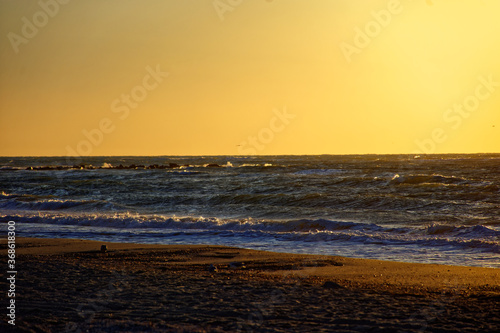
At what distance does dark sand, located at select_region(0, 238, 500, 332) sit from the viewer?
5.94 m

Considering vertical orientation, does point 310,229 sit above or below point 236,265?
below

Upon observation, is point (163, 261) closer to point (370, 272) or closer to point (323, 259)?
point (323, 259)

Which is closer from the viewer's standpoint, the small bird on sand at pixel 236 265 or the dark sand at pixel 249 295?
the dark sand at pixel 249 295

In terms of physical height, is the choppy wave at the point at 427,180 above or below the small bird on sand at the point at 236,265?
above

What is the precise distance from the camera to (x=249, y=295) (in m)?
7.42

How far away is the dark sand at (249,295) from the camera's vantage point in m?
5.94

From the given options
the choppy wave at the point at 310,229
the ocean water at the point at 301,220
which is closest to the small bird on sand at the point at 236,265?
the ocean water at the point at 301,220

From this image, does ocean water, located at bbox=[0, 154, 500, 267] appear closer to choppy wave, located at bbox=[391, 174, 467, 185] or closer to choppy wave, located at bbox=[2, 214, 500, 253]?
choppy wave, located at bbox=[2, 214, 500, 253]

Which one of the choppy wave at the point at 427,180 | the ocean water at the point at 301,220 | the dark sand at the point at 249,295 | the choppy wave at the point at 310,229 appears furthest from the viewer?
the choppy wave at the point at 427,180

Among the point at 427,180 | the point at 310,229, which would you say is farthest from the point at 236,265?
the point at 427,180

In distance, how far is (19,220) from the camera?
70.1ft

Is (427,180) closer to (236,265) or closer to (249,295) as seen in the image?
(236,265)

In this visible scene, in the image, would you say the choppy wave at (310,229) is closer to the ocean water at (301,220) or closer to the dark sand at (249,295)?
the ocean water at (301,220)

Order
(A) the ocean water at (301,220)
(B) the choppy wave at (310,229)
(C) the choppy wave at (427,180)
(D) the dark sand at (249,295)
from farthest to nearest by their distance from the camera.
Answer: (C) the choppy wave at (427,180), (B) the choppy wave at (310,229), (A) the ocean water at (301,220), (D) the dark sand at (249,295)
